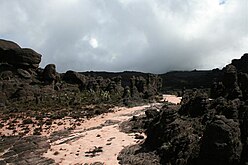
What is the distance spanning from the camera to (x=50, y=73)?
68938mm

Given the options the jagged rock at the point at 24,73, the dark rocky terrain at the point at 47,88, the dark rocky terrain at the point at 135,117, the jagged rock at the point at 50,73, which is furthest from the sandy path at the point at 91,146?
the jagged rock at the point at 24,73

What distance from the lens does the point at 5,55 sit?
72.1 metres

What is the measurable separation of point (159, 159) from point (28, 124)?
23.5 m

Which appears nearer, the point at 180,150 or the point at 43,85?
the point at 180,150

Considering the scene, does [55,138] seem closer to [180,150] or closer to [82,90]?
[180,150]

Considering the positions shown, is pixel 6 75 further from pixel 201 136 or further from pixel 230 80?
pixel 201 136

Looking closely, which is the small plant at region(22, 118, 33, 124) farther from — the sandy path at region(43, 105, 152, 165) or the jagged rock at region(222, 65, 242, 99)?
the jagged rock at region(222, 65, 242, 99)

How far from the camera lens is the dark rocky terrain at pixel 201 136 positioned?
673 inches

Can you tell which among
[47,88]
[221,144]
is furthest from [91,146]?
[47,88]

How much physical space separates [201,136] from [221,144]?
486 cm

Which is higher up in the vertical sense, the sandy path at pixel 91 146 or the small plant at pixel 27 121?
the small plant at pixel 27 121

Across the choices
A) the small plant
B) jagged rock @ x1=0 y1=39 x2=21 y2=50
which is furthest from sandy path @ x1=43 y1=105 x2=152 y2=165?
jagged rock @ x1=0 y1=39 x2=21 y2=50

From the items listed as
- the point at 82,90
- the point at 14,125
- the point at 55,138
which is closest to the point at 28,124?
the point at 14,125

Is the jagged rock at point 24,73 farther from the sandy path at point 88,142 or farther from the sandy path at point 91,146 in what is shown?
the sandy path at point 91,146
